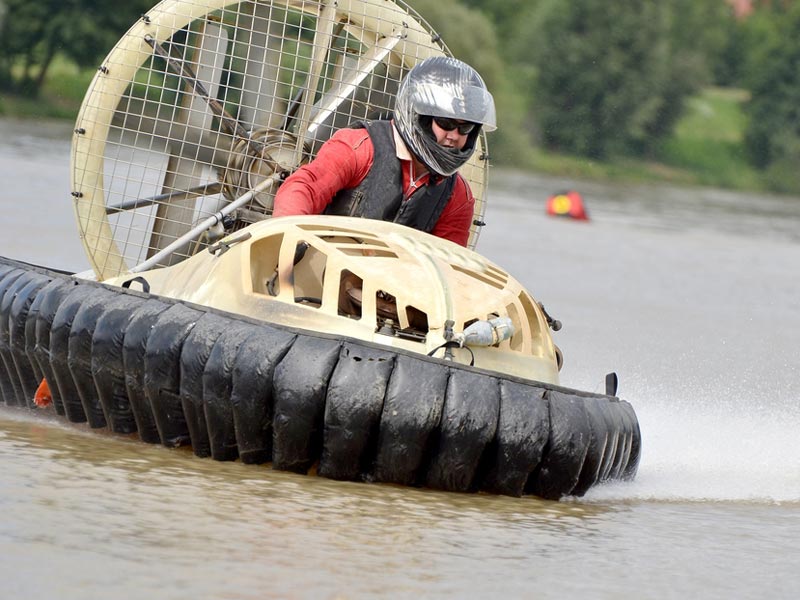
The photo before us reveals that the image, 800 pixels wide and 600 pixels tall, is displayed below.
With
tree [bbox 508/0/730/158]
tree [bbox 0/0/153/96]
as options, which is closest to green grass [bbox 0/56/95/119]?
tree [bbox 0/0/153/96]

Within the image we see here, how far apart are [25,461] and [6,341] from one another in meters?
1.13

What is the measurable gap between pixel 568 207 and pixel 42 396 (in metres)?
13.9

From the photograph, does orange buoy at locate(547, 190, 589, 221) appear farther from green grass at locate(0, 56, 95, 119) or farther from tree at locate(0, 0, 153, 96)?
tree at locate(0, 0, 153, 96)

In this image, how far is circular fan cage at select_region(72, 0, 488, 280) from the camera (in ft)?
18.6

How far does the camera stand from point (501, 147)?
37438 millimetres

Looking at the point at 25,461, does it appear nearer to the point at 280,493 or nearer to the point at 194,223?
the point at 280,493

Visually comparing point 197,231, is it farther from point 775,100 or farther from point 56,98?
point 775,100

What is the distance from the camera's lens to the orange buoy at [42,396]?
5016mm

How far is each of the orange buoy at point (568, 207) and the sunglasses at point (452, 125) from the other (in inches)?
528

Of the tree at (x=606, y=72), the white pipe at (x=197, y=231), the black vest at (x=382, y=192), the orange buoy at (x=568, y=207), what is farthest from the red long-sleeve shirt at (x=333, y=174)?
the tree at (x=606, y=72)

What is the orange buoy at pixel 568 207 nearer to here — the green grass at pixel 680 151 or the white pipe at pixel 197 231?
→ the green grass at pixel 680 151

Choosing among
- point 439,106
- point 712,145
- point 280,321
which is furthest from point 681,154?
point 280,321

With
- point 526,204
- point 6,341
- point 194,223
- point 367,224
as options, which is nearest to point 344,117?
point 194,223

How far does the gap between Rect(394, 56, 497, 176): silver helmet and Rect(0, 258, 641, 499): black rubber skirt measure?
1.04 meters
